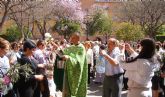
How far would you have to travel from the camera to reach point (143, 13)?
44500 mm

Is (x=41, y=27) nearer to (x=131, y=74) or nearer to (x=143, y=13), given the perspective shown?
(x=143, y=13)

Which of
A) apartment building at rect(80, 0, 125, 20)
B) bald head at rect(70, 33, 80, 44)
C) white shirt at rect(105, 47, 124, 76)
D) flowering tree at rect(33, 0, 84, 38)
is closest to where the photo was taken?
white shirt at rect(105, 47, 124, 76)

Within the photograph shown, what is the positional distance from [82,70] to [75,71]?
0.52ft

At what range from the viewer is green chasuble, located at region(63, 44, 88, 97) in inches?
368

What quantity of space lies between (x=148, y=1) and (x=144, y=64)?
122 feet

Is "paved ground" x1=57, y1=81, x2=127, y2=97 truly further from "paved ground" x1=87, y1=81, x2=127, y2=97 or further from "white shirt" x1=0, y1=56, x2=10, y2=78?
"white shirt" x1=0, y1=56, x2=10, y2=78

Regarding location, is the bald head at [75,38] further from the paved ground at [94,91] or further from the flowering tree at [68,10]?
the flowering tree at [68,10]

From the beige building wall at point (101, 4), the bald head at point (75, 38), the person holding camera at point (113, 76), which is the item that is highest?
the beige building wall at point (101, 4)

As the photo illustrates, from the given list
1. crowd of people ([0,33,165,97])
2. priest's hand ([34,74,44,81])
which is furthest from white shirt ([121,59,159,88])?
priest's hand ([34,74,44,81])

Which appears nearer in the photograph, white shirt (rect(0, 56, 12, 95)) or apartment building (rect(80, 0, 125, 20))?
white shirt (rect(0, 56, 12, 95))

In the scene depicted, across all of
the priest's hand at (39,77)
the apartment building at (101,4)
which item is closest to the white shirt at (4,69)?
the priest's hand at (39,77)

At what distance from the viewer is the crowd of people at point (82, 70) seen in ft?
22.9

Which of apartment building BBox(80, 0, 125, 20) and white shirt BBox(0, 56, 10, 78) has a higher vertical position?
apartment building BBox(80, 0, 125, 20)

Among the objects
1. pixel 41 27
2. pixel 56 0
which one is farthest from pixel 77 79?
pixel 41 27
